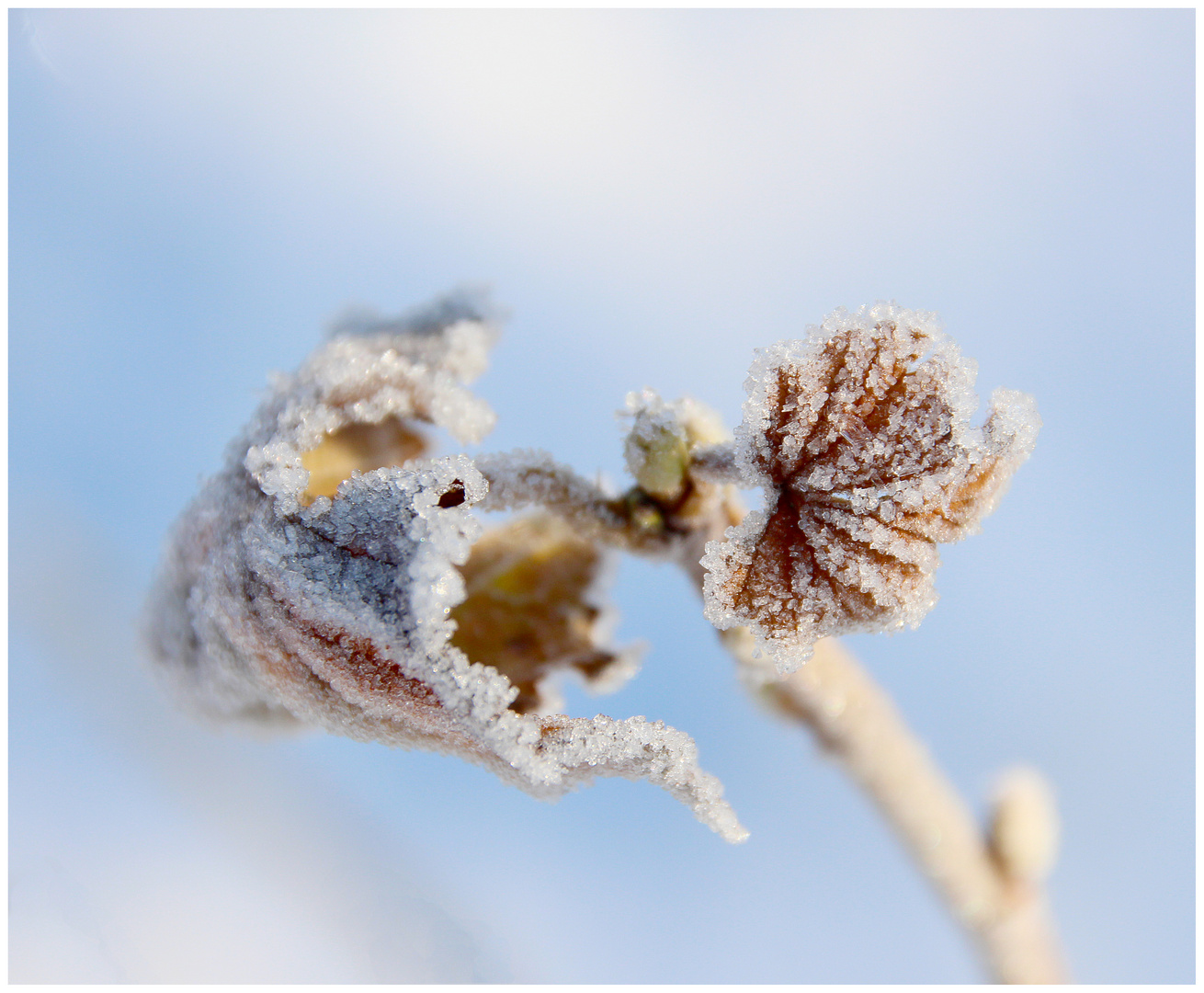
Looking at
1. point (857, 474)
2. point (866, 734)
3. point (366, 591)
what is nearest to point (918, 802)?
point (866, 734)

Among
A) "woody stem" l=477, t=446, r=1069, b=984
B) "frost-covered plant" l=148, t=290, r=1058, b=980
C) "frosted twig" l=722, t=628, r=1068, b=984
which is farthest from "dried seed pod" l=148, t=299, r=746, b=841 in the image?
"frosted twig" l=722, t=628, r=1068, b=984

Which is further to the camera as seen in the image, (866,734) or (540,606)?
(866,734)

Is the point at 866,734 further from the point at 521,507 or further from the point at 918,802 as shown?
the point at 521,507

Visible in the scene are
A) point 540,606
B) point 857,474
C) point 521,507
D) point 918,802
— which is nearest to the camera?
point 857,474

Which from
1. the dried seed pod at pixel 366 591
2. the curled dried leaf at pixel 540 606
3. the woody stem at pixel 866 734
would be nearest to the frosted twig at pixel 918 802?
the woody stem at pixel 866 734

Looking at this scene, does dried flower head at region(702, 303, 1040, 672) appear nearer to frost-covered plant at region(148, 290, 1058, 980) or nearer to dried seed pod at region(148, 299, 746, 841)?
frost-covered plant at region(148, 290, 1058, 980)

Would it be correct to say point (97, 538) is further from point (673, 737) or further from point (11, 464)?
point (673, 737)

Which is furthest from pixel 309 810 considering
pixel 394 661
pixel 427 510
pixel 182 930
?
pixel 427 510
